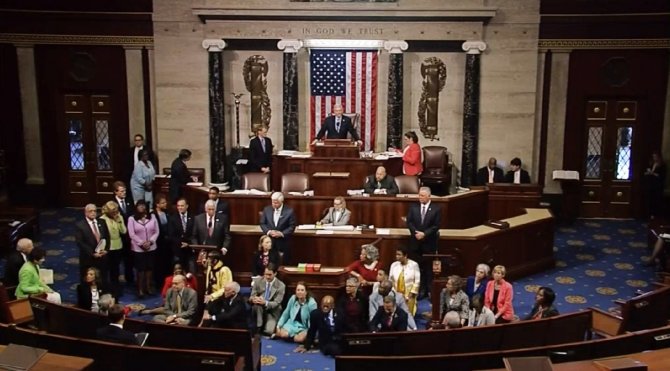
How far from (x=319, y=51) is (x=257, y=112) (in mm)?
1912

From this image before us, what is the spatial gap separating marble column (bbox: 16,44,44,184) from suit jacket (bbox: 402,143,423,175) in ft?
27.1

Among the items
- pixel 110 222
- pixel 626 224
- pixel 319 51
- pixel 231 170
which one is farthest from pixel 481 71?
pixel 110 222

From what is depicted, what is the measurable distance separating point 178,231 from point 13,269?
100 inches

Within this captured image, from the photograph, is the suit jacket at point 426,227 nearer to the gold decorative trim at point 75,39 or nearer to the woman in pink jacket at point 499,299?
the woman in pink jacket at point 499,299

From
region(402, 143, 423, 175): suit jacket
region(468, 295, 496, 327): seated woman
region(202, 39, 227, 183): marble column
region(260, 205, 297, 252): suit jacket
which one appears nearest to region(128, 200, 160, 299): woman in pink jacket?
region(260, 205, 297, 252): suit jacket

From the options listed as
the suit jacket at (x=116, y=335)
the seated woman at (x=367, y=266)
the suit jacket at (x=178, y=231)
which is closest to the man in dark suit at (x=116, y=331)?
the suit jacket at (x=116, y=335)

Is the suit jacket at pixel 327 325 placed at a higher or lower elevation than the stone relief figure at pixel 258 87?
lower

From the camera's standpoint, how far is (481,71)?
16.3 metres

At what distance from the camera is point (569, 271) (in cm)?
1290

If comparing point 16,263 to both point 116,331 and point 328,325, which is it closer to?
point 116,331

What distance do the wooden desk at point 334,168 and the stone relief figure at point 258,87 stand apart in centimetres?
158

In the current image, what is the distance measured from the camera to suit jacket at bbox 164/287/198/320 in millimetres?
9602

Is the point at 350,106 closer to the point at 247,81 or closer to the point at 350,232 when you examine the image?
the point at 247,81

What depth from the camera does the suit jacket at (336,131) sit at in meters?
15.5
